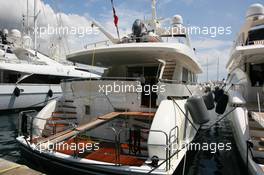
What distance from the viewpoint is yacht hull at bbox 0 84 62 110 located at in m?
18.1

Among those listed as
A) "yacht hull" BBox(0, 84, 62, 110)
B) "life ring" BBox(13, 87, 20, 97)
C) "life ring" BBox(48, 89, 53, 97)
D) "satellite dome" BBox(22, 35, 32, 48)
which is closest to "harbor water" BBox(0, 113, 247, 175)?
"yacht hull" BBox(0, 84, 62, 110)

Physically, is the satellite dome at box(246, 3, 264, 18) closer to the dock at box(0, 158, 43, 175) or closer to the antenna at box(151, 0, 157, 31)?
the antenna at box(151, 0, 157, 31)

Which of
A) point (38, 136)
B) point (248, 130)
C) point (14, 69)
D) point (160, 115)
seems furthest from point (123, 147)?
point (14, 69)

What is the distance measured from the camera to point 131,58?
33.1 ft

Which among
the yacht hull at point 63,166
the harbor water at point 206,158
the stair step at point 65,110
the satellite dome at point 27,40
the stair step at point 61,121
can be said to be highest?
the satellite dome at point 27,40

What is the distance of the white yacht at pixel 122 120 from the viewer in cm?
588

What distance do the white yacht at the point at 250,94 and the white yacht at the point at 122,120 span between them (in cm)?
145

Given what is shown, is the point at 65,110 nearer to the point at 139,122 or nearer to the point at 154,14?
the point at 139,122

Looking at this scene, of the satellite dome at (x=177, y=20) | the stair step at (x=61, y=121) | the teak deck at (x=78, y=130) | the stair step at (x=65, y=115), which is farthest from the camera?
the satellite dome at (x=177, y=20)

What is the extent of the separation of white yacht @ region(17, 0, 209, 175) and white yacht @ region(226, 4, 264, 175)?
1448 millimetres

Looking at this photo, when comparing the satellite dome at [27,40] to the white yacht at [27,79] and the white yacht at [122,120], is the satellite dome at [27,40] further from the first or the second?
the white yacht at [122,120]

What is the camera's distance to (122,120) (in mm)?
8133

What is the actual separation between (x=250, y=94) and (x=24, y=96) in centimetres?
1605

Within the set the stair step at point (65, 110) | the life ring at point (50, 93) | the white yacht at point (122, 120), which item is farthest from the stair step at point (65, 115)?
the life ring at point (50, 93)
